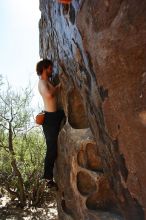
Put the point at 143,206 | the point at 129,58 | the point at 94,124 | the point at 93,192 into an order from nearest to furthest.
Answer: the point at 129,58, the point at 143,206, the point at 94,124, the point at 93,192

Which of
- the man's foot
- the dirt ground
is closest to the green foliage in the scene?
the dirt ground

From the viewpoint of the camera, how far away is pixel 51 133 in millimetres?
5953

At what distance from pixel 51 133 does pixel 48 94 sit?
64 cm

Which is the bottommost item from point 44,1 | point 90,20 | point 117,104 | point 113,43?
point 117,104

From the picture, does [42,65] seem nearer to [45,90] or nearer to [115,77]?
[45,90]

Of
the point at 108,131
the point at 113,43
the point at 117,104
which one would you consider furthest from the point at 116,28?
the point at 108,131

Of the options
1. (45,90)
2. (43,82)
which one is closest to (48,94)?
(45,90)

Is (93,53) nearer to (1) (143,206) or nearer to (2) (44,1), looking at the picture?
(1) (143,206)

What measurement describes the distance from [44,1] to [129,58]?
9.29ft

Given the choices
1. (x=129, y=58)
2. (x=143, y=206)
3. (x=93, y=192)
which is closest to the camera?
(x=129, y=58)

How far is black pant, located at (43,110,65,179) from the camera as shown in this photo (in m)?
5.91

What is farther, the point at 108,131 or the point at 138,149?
the point at 108,131

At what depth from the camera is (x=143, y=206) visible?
324 cm

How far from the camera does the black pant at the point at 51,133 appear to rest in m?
5.91
